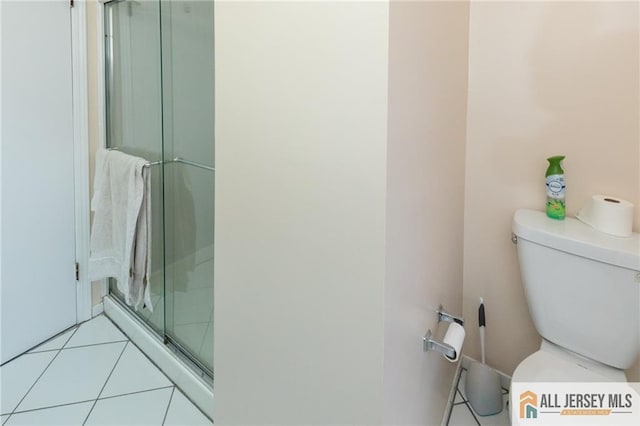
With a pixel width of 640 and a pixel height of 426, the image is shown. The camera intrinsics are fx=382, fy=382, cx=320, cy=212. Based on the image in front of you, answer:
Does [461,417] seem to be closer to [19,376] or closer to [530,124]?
[530,124]

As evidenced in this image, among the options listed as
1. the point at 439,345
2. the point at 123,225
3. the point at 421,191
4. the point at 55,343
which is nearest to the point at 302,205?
the point at 421,191

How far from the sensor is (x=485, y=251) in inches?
58.6

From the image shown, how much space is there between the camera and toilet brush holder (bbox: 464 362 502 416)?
1396 mm

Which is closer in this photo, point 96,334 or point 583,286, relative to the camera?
point 583,286

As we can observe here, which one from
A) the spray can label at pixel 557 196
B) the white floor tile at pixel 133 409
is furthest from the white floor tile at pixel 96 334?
the spray can label at pixel 557 196

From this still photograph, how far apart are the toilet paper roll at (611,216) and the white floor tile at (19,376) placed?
215cm

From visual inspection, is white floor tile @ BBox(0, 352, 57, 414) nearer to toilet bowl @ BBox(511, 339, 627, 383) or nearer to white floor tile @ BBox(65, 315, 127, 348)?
white floor tile @ BBox(65, 315, 127, 348)

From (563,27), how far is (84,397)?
7.16 feet

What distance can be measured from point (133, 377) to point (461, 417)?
134 cm

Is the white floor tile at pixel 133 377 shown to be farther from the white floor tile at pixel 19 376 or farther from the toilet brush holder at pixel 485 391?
the toilet brush holder at pixel 485 391

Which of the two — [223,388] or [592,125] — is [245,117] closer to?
[223,388]

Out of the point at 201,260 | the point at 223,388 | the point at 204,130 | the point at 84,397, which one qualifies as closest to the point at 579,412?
the point at 223,388

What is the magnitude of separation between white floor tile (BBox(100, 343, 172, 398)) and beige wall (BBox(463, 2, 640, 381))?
134 centimetres

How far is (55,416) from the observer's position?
1434 mm
